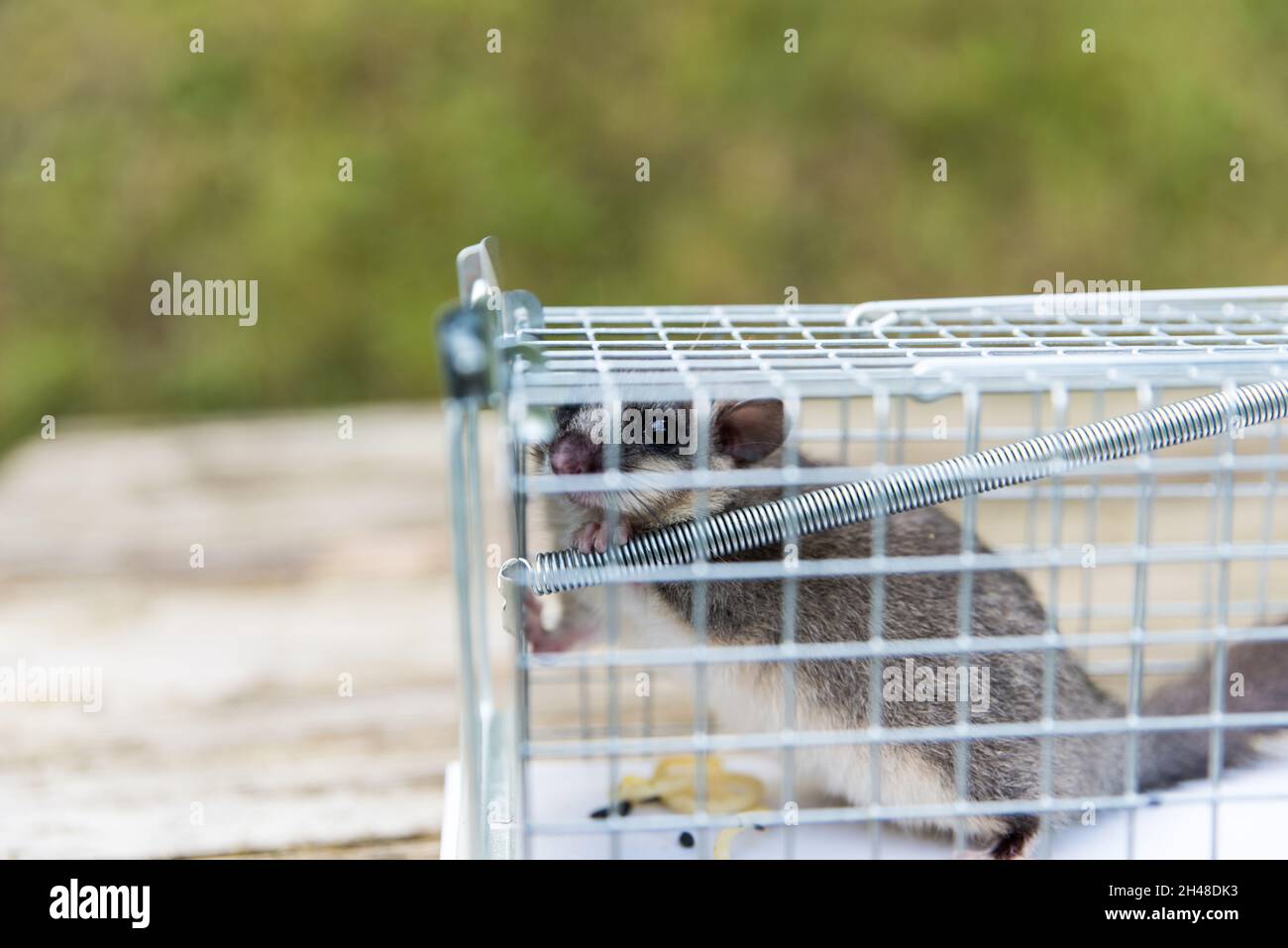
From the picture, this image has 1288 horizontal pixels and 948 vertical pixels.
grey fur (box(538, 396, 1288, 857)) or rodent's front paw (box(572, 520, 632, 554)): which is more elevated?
rodent's front paw (box(572, 520, 632, 554))

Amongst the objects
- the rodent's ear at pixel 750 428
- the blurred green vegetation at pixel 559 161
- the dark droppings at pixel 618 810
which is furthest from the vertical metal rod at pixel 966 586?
the blurred green vegetation at pixel 559 161

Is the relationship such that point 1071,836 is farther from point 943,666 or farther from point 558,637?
point 558,637

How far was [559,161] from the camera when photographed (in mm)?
5406

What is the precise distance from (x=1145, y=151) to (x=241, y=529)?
3.97 meters

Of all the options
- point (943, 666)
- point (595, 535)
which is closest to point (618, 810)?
point (595, 535)

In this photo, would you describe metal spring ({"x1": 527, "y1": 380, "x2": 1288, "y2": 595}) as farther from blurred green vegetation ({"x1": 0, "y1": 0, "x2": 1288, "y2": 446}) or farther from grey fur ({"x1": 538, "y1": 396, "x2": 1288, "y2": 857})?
blurred green vegetation ({"x1": 0, "y1": 0, "x2": 1288, "y2": 446})

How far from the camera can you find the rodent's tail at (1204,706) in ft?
6.31

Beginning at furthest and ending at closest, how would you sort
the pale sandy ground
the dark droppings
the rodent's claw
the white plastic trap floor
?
the rodent's claw, the pale sandy ground, the dark droppings, the white plastic trap floor

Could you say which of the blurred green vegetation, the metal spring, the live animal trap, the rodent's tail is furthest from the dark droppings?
the blurred green vegetation

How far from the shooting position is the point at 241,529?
338cm

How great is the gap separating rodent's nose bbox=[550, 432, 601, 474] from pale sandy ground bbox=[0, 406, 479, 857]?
62 cm

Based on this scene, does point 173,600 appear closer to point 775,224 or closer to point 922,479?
point 922,479

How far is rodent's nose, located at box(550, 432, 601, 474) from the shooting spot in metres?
1.75

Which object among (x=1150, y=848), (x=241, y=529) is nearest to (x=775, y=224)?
(x=241, y=529)
